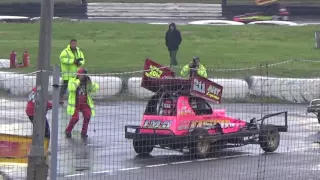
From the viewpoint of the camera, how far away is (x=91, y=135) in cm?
1600

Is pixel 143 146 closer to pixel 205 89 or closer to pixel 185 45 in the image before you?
pixel 205 89

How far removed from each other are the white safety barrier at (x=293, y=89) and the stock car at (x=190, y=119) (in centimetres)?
699

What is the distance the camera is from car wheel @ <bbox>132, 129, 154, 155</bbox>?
13781 millimetres

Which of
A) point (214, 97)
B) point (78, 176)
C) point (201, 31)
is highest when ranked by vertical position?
point (201, 31)

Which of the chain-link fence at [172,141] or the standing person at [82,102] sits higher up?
the standing person at [82,102]

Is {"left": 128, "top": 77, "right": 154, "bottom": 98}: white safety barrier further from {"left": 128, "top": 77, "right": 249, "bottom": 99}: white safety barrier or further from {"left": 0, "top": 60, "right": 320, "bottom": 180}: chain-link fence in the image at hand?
{"left": 0, "top": 60, "right": 320, "bottom": 180}: chain-link fence

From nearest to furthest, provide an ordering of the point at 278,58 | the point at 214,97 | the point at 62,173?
the point at 62,173, the point at 214,97, the point at 278,58

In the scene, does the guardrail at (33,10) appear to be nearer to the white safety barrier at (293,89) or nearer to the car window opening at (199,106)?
the white safety barrier at (293,89)

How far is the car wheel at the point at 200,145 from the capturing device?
13688 mm

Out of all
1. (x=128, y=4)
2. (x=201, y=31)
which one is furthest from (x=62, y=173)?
(x=128, y=4)

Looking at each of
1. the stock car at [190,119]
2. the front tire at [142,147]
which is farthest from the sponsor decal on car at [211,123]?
the front tire at [142,147]

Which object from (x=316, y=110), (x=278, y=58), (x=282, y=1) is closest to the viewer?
(x=316, y=110)

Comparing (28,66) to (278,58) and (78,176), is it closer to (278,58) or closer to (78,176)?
(278,58)

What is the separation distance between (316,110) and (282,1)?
46.8 m
